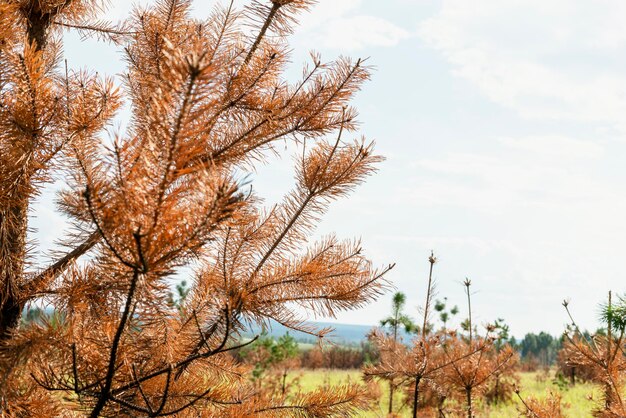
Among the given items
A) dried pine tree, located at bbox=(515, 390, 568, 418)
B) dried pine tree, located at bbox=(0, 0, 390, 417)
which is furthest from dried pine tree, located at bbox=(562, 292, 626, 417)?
dried pine tree, located at bbox=(0, 0, 390, 417)

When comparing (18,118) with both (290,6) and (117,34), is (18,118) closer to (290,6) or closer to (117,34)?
Result: (290,6)

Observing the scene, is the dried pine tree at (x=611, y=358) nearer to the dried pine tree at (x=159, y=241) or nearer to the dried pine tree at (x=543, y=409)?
the dried pine tree at (x=543, y=409)

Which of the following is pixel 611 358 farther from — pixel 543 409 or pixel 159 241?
pixel 159 241

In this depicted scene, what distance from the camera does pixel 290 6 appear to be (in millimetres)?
3094

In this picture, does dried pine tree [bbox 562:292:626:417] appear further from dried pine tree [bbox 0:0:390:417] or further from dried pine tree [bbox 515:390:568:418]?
dried pine tree [bbox 0:0:390:417]

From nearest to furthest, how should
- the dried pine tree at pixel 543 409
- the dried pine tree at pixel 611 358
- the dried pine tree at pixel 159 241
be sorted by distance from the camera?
the dried pine tree at pixel 159 241, the dried pine tree at pixel 611 358, the dried pine tree at pixel 543 409

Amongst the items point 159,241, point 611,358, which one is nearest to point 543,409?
point 611,358

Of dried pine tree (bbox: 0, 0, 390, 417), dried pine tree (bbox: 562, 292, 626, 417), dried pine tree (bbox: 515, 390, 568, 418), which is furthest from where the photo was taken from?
dried pine tree (bbox: 515, 390, 568, 418)

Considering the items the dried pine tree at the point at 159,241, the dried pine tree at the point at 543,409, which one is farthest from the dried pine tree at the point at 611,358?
the dried pine tree at the point at 159,241

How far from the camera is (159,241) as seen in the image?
142 centimetres

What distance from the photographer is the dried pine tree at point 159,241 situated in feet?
5.59

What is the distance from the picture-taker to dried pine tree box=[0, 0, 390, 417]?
170cm

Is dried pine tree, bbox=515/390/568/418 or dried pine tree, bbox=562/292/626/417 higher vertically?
dried pine tree, bbox=562/292/626/417

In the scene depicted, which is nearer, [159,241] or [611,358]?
[159,241]
